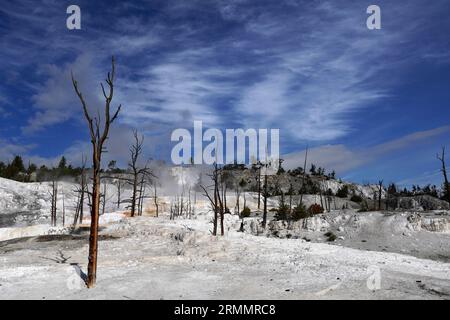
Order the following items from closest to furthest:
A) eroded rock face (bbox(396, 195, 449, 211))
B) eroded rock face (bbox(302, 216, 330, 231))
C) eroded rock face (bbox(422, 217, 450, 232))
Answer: eroded rock face (bbox(422, 217, 450, 232)), eroded rock face (bbox(302, 216, 330, 231)), eroded rock face (bbox(396, 195, 449, 211))

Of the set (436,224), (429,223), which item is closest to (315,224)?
(429,223)

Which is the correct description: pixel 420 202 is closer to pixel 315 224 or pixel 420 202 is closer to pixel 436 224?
pixel 315 224

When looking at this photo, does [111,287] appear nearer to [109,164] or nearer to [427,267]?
[427,267]

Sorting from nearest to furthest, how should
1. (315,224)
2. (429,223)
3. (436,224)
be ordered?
(436,224), (429,223), (315,224)

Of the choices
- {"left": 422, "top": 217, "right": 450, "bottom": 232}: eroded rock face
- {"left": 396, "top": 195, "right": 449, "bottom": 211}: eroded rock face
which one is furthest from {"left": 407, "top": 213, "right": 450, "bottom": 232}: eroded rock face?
{"left": 396, "top": 195, "right": 449, "bottom": 211}: eroded rock face

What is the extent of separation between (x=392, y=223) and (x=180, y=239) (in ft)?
62.9

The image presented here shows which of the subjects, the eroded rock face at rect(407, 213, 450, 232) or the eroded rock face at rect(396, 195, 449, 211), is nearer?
the eroded rock face at rect(407, 213, 450, 232)

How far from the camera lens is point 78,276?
14289mm

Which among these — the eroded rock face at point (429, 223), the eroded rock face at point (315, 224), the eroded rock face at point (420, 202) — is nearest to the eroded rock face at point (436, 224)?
the eroded rock face at point (429, 223)

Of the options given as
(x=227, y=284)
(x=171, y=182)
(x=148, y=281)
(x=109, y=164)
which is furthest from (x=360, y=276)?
(x=109, y=164)

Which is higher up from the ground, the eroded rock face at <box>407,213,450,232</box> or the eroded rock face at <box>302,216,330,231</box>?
the eroded rock face at <box>407,213,450,232</box>

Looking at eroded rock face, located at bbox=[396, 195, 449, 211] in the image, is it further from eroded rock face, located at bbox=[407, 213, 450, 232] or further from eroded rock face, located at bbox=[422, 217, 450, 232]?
eroded rock face, located at bbox=[422, 217, 450, 232]

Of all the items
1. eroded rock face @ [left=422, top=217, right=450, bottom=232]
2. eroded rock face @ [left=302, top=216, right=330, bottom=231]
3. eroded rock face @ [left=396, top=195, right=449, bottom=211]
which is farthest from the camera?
eroded rock face @ [left=396, top=195, right=449, bottom=211]
